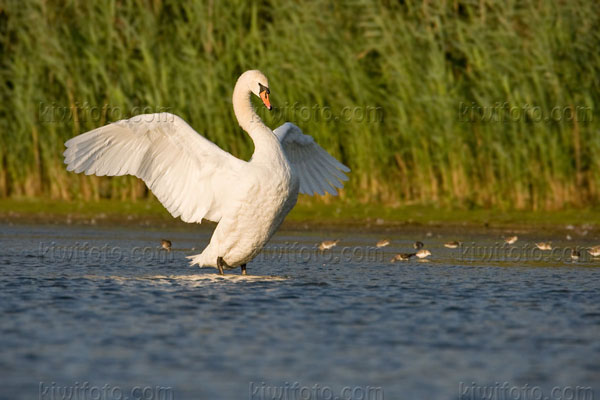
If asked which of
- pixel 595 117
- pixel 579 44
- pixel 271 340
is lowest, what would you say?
pixel 271 340

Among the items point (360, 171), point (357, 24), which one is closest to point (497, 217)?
point (360, 171)

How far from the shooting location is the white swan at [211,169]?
9.96 metres

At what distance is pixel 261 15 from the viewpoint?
68.2 feet

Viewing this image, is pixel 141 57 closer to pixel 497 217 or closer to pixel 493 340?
pixel 497 217

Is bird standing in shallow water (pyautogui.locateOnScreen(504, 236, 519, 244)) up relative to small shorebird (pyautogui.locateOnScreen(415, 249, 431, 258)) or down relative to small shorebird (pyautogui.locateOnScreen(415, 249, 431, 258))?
up

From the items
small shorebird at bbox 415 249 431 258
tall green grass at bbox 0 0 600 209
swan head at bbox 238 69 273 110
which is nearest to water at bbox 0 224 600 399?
small shorebird at bbox 415 249 431 258

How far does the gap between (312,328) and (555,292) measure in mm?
3092

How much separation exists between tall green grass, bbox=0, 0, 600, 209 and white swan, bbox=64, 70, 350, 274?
760cm

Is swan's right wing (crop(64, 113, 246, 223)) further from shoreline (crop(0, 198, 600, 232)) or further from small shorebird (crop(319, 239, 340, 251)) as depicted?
shoreline (crop(0, 198, 600, 232))

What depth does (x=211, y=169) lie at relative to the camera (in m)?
10.3

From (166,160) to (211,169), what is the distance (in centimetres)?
50

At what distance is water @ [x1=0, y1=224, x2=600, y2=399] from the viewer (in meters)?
6.39

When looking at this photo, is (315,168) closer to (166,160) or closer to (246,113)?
(246,113)

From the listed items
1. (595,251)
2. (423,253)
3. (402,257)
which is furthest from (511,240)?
(402,257)
